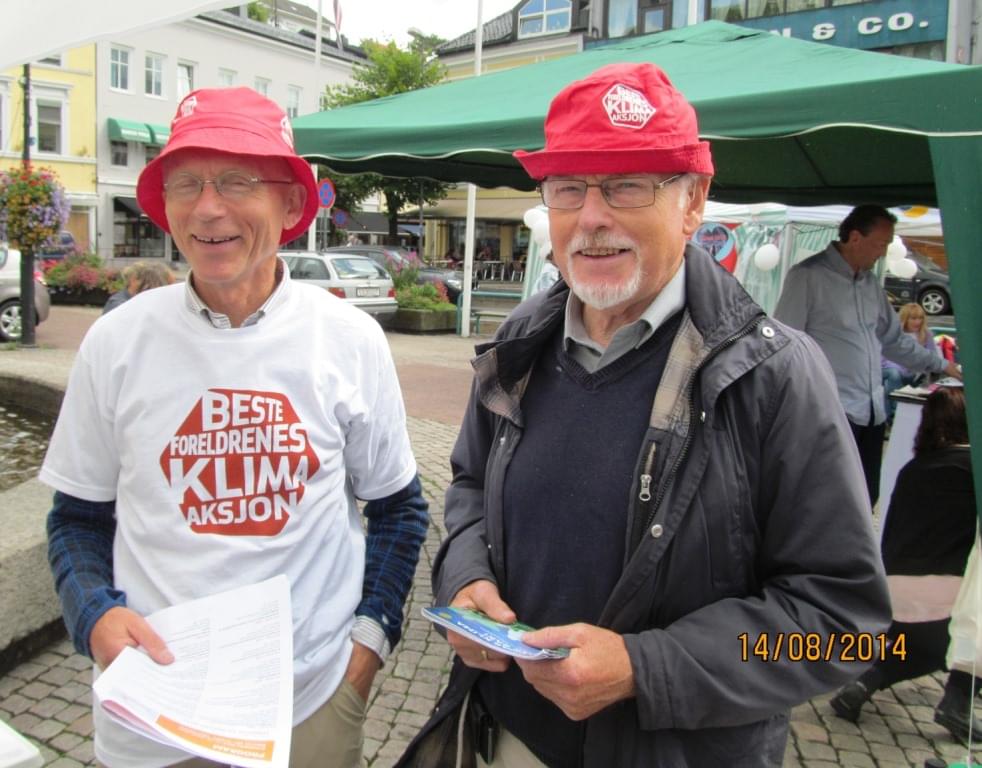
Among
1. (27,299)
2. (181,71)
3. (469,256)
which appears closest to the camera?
(27,299)

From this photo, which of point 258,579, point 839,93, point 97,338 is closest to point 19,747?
point 258,579

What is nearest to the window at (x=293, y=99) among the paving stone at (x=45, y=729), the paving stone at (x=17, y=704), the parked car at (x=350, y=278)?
the parked car at (x=350, y=278)

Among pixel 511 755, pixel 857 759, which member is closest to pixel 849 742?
pixel 857 759

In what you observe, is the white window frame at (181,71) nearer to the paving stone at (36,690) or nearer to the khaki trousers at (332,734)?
the paving stone at (36,690)

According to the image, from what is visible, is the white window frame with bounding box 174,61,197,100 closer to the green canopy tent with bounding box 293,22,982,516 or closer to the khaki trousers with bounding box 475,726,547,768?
the green canopy tent with bounding box 293,22,982,516

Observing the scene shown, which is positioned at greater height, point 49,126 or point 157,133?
point 157,133

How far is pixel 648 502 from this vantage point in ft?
4.52

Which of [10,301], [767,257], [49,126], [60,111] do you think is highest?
[60,111]

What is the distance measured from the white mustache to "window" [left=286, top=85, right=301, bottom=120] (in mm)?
40893

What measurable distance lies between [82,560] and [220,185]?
2.68 feet

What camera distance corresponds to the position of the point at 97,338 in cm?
164

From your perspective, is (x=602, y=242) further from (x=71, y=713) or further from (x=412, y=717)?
(x=71, y=713)

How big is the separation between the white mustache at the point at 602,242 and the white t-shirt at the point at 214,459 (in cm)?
56
